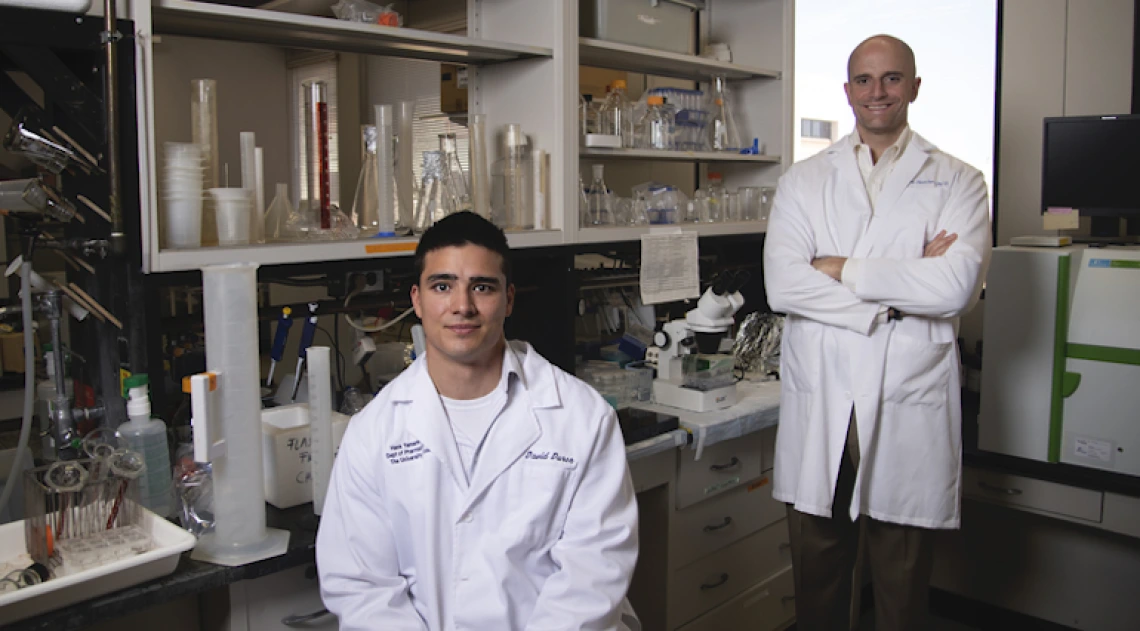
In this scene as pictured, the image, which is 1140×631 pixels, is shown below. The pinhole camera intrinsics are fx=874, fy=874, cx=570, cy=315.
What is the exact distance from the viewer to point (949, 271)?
2012 mm

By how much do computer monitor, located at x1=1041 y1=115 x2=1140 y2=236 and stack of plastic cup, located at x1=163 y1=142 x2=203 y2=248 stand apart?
2.52m

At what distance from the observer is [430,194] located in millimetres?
2143

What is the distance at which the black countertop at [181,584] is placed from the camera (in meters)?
1.29

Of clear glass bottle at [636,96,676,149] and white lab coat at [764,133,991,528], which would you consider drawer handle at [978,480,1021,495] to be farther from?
clear glass bottle at [636,96,676,149]

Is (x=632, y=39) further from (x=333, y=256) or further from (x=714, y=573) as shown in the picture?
(x=714, y=573)

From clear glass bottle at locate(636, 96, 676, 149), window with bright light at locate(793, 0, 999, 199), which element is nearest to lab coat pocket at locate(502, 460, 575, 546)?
clear glass bottle at locate(636, 96, 676, 149)

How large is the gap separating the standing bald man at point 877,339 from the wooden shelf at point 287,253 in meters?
0.97

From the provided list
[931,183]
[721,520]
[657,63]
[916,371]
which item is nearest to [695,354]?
[721,520]

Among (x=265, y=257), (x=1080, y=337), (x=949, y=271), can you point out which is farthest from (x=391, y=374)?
(x=1080, y=337)

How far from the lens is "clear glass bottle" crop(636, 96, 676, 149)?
2.73 meters

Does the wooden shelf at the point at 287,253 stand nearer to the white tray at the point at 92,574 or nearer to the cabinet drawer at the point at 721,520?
the white tray at the point at 92,574

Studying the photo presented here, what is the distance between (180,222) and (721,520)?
5.41 feet

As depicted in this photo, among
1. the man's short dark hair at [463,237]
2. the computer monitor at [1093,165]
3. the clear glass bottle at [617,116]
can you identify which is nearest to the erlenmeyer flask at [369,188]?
the man's short dark hair at [463,237]

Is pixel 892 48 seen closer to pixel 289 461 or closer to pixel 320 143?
pixel 320 143
